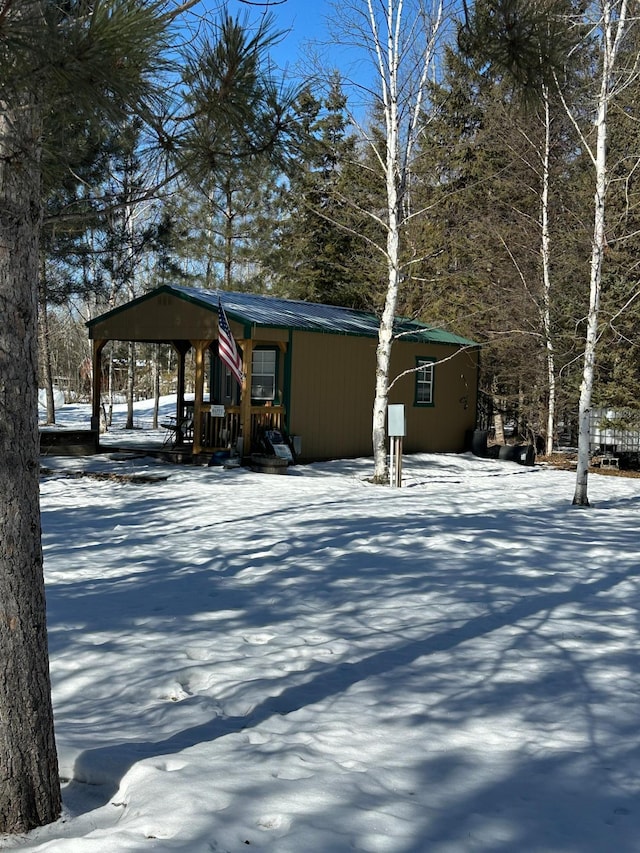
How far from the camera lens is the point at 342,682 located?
4.75 m

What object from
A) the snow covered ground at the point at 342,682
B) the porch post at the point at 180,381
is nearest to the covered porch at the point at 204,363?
the porch post at the point at 180,381

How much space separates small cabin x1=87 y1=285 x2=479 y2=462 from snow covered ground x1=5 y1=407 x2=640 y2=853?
5.60 m

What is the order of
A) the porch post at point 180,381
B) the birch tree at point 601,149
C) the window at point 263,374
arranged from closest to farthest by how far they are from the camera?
1. the birch tree at point 601,149
2. the window at point 263,374
3. the porch post at point 180,381

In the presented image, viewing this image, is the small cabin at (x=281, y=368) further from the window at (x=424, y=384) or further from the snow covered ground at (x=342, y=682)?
the snow covered ground at (x=342, y=682)

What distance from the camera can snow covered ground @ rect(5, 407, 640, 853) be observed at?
309 cm

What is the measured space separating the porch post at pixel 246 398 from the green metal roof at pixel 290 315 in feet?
1.79

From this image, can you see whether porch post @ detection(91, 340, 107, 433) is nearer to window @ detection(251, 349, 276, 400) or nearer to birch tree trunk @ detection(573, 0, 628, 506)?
window @ detection(251, 349, 276, 400)

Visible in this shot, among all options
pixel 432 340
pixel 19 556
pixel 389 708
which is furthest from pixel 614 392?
pixel 19 556

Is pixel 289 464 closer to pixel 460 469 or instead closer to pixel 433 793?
pixel 460 469

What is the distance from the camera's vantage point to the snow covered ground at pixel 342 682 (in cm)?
309

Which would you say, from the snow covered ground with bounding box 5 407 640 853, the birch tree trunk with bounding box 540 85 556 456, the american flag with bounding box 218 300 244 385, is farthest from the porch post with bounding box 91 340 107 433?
the birch tree trunk with bounding box 540 85 556 456

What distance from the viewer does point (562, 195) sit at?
21594 mm

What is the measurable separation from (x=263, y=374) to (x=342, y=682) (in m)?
12.0

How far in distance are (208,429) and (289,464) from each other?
174 centimetres
